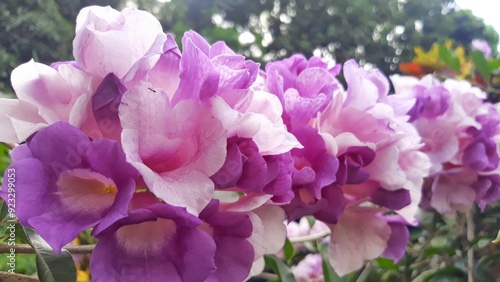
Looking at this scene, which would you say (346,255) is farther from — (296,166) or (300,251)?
(300,251)

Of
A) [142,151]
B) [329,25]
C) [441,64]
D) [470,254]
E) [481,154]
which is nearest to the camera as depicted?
[142,151]

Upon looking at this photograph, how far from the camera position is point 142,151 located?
0.20 metres

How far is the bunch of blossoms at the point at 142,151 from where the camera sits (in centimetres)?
20

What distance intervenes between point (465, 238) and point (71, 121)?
55 cm

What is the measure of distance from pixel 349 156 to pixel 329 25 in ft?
6.10

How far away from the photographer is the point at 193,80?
0.22 metres

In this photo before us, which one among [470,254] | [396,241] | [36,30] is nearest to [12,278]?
[396,241]

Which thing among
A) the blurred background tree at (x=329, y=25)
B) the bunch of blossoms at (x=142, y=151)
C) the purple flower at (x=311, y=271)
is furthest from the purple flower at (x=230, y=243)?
the blurred background tree at (x=329, y=25)

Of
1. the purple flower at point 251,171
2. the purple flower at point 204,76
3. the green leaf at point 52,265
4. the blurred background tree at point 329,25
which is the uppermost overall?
the purple flower at point 204,76

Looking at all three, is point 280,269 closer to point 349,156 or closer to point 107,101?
point 349,156

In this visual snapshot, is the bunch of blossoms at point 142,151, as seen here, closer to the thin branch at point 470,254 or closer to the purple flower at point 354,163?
the purple flower at point 354,163

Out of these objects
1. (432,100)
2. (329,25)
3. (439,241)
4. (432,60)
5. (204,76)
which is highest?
(204,76)

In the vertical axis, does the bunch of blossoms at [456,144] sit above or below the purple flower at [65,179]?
below

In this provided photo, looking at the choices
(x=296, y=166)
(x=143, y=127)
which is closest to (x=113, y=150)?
(x=143, y=127)
